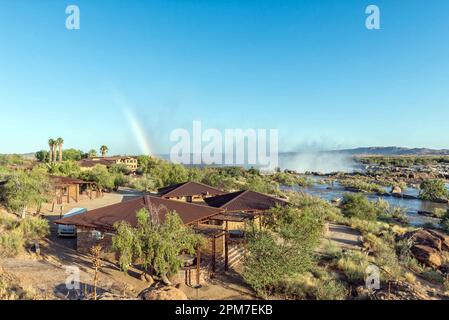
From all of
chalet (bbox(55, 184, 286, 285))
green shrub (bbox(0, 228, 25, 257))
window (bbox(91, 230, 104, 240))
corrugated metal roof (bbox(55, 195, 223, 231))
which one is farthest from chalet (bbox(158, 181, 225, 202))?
green shrub (bbox(0, 228, 25, 257))

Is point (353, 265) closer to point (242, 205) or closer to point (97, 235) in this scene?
point (242, 205)

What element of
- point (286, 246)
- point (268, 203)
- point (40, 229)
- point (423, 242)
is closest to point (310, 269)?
point (286, 246)

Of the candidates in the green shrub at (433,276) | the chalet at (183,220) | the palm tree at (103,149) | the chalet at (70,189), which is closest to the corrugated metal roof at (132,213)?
the chalet at (183,220)

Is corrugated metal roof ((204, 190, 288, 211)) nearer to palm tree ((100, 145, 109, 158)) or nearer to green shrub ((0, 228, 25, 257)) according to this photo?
green shrub ((0, 228, 25, 257))

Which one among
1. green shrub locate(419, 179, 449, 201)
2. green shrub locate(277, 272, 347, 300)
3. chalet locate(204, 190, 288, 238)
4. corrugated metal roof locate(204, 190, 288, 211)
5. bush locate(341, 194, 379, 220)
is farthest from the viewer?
green shrub locate(419, 179, 449, 201)

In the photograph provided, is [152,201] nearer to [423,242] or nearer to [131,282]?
[131,282]

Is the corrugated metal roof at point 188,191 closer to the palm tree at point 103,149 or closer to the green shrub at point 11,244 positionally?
the green shrub at point 11,244

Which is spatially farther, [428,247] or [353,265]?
[428,247]

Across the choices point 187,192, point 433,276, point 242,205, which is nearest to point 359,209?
point 433,276

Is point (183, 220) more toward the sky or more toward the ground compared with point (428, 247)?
more toward the sky
